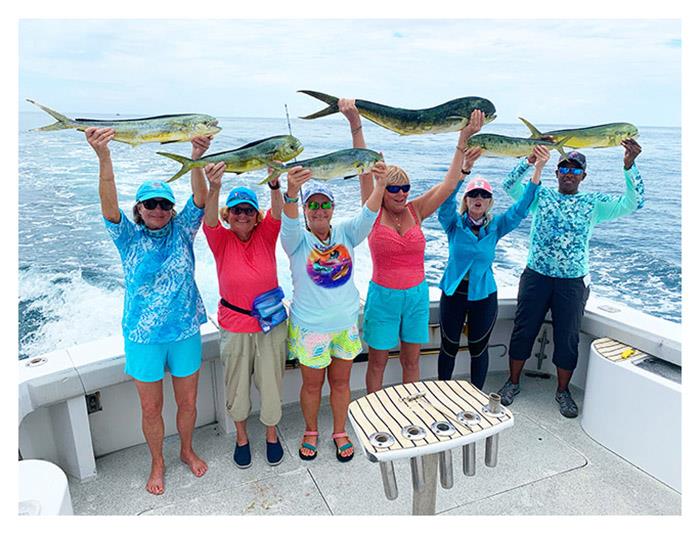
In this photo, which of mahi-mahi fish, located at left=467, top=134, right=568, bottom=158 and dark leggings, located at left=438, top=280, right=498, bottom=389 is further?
dark leggings, located at left=438, top=280, right=498, bottom=389

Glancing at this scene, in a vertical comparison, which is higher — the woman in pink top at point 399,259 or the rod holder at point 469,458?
the woman in pink top at point 399,259

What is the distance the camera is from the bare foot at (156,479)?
8.07 feet

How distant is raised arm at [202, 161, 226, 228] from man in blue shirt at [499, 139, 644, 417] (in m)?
1.63

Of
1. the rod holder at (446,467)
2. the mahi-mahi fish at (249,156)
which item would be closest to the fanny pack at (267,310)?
the mahi-mahi fish at (249,156)

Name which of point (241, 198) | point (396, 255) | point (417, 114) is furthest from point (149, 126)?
point (396, 255)

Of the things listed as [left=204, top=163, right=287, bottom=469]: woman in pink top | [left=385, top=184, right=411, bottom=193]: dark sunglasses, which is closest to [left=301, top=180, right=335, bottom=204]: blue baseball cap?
[left=204, top=163, right=287, bottom=469]: woman in pink top

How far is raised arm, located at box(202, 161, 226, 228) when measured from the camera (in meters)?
2.05

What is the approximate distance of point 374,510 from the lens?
2.35m

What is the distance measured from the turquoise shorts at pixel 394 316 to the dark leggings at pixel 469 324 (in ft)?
0.76

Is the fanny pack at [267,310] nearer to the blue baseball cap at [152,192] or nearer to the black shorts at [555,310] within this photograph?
the blue baseball cap at [152,192]

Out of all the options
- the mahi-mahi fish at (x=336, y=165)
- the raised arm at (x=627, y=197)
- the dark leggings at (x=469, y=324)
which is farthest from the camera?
the dark leggings at (x=469, y=324)

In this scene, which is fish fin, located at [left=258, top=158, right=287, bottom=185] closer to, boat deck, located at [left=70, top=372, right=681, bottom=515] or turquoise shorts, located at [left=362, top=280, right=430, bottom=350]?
turquoise shorts, located at [left=362, top=280, right=430, bottom=350]

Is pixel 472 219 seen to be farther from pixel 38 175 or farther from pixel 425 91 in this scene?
pixel 38 175

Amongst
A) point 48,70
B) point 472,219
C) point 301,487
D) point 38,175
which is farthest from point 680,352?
point 38,175
